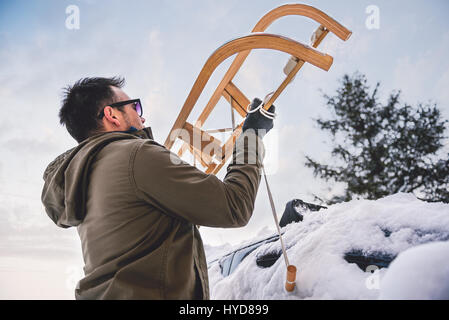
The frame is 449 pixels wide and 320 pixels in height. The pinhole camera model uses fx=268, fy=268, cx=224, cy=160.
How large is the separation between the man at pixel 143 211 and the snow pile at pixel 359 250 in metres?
0.27

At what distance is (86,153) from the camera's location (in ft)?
3.13

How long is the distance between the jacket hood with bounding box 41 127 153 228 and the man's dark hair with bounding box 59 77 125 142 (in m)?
0.21

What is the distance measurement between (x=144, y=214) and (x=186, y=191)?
17 centimetres

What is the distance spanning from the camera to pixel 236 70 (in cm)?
146

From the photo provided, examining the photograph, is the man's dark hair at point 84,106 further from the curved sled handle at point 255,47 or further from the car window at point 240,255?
the car window at point 240,255

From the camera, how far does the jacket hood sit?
941mm

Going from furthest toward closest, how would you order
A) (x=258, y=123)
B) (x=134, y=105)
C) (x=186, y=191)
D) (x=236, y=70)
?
(x=236, y=70), (x=134, y=105), (x=258, y=123), (x=186, y=191)

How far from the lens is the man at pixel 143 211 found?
2.70 feet

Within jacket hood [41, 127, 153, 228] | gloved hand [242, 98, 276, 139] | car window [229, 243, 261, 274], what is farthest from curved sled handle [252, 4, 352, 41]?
car window [229, 243, 261, 274]

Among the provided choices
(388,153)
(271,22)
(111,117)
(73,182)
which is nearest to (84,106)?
(111,117)

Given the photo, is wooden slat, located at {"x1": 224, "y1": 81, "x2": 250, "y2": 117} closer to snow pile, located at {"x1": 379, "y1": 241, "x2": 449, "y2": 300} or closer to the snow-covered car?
the snow-covered car

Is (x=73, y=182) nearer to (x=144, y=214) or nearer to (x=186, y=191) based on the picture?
(x=144, y=214)

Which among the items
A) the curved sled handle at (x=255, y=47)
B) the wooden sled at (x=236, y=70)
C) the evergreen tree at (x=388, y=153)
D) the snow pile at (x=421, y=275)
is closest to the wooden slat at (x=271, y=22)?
the wooden sled at (x=236, y=70)
